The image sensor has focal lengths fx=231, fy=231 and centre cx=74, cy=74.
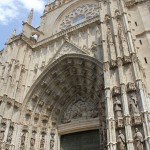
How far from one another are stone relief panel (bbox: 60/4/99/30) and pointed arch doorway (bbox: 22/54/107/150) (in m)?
4.95

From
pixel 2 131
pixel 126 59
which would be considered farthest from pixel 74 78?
pixel 2 131

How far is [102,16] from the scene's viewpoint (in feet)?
37.4

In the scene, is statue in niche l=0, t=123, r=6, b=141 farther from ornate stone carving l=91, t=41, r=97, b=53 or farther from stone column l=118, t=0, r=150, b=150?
stone column l=118, t=0, r=150, b=150

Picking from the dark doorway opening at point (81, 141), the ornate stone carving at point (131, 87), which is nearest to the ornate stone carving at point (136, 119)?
the ornate stone carving at point (131, 87)

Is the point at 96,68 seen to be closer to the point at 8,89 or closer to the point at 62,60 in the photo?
the point at 62,60

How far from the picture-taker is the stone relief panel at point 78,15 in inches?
634

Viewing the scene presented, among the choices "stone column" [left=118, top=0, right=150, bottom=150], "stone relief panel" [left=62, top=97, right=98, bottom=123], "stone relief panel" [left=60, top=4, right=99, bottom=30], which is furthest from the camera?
"stone relief panel" [left=60, top=4, right=99, bottom=30]

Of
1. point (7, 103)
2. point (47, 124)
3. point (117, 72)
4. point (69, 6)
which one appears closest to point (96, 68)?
A: point (117, 72)

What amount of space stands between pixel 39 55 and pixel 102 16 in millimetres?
4490

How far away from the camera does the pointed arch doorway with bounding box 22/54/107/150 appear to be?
1115cm

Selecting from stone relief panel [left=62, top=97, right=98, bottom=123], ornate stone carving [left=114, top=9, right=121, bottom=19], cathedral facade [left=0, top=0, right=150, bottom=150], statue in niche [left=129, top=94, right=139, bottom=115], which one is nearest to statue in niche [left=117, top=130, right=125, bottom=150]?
statue in niche [left=129, top=94, right=139, bottom=115]

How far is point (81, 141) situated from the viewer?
11.1 metres

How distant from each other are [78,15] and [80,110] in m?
7.69

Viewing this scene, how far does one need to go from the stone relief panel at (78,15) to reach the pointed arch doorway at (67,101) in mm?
4949
